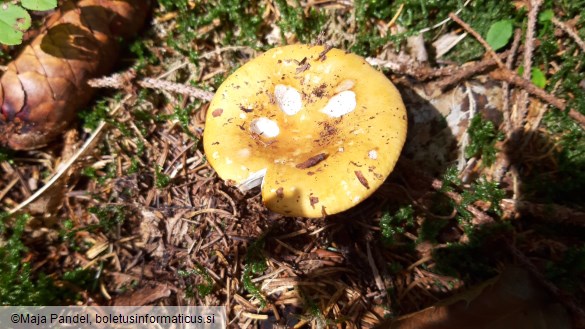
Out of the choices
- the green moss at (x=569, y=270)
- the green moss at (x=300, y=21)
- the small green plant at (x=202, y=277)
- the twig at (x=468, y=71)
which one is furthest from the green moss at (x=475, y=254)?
the green moss at (x=300, y=21)

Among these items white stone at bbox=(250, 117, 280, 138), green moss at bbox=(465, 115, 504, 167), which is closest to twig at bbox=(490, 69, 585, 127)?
green moss at bbox=(465, 115, 504, 167)

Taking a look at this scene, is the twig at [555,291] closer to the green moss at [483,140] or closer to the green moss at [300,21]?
the green moss at [483,140]

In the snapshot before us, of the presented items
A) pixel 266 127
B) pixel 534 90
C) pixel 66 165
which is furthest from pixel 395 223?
pixel 66 165

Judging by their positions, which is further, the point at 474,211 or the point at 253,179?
the point at 474,211

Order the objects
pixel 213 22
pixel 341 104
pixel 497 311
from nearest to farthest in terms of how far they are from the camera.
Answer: pixel 497 311 → pixel 341 104 → pixel 213 22

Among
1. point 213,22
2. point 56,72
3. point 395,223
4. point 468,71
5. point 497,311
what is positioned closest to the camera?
point 497,311

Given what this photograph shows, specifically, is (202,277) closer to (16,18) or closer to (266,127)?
(266,127)
